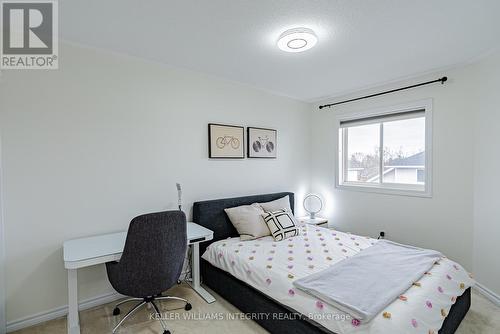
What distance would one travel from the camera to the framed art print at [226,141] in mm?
3178

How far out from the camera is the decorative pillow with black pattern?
2.89 meters

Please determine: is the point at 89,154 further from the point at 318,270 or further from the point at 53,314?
the point at 318,270

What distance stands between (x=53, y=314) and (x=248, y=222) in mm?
2019

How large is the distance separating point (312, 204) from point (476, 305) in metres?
2.33

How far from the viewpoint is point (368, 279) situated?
182cm

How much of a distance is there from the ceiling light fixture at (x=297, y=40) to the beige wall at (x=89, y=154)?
49.4 inches

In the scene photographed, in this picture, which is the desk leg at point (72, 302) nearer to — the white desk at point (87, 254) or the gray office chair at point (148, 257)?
the white desk at point (87, 254)

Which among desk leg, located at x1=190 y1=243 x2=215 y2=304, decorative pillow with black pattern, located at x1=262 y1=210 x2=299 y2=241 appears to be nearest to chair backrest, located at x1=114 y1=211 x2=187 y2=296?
desk leg, located at x1=190 y1=243 x2=215 y2=304

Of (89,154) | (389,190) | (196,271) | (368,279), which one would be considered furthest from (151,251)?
(389,190)

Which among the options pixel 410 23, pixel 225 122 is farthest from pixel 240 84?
pixel 410 23

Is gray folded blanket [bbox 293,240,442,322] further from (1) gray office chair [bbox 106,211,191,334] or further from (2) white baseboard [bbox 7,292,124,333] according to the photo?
(2) white baseboard [bbox 7,292,124,333]

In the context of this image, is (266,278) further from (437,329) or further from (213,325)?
(437,329)

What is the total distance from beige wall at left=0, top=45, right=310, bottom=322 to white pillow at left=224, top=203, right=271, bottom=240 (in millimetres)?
397

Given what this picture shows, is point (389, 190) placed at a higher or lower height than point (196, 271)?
higher
